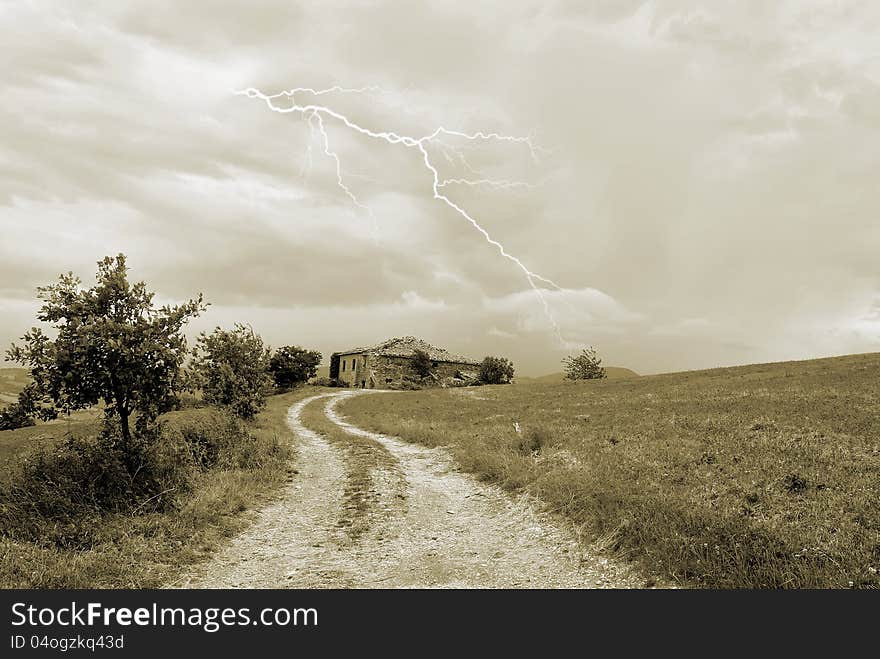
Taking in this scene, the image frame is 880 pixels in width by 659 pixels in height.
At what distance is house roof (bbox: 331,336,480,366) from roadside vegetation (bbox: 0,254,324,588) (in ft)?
215

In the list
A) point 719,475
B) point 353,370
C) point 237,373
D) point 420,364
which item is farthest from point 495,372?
point 719,475

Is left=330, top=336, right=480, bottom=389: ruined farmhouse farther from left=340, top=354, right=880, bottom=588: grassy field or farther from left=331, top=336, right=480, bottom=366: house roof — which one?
left=340, top=354, right=880, bottom=588: grassy field

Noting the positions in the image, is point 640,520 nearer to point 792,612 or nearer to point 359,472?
point 792,612

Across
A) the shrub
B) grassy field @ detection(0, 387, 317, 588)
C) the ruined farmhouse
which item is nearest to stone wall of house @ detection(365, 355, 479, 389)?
the ruined farmhouse

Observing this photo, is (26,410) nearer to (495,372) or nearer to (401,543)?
(401,543)

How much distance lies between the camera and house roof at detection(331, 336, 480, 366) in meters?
81.1

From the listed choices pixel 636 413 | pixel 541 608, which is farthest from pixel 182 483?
pixel 636 413

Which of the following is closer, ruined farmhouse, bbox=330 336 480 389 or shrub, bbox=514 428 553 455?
shrub, bbox=514 428 553 455

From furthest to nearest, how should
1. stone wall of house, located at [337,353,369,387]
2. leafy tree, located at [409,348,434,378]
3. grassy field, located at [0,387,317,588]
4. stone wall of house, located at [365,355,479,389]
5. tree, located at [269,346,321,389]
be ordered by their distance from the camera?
stone wall of house, located at [337,353,369,387]
leafy tree, located at [409,348,434,378]
stone wall of house, located at [365,355,479,389]
tree, located at [269,346,321,389]
grassy field, located at [0,387,317,588]

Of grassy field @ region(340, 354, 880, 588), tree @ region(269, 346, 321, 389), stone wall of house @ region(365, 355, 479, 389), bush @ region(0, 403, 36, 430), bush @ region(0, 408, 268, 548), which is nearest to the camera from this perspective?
grassy field @ region(340, 354, 880, 588)

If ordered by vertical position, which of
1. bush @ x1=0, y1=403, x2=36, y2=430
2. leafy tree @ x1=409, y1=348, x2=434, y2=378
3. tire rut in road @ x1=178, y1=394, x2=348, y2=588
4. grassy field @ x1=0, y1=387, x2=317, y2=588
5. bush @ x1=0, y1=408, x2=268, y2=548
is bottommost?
tire rut in road @ x1=178, y1=394, x2=348, y2=588

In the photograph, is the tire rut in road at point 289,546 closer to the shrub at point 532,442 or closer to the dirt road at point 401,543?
the dirt road at point 401,543

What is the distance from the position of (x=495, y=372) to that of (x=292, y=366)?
32.0m

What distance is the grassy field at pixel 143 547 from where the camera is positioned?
745 cm
